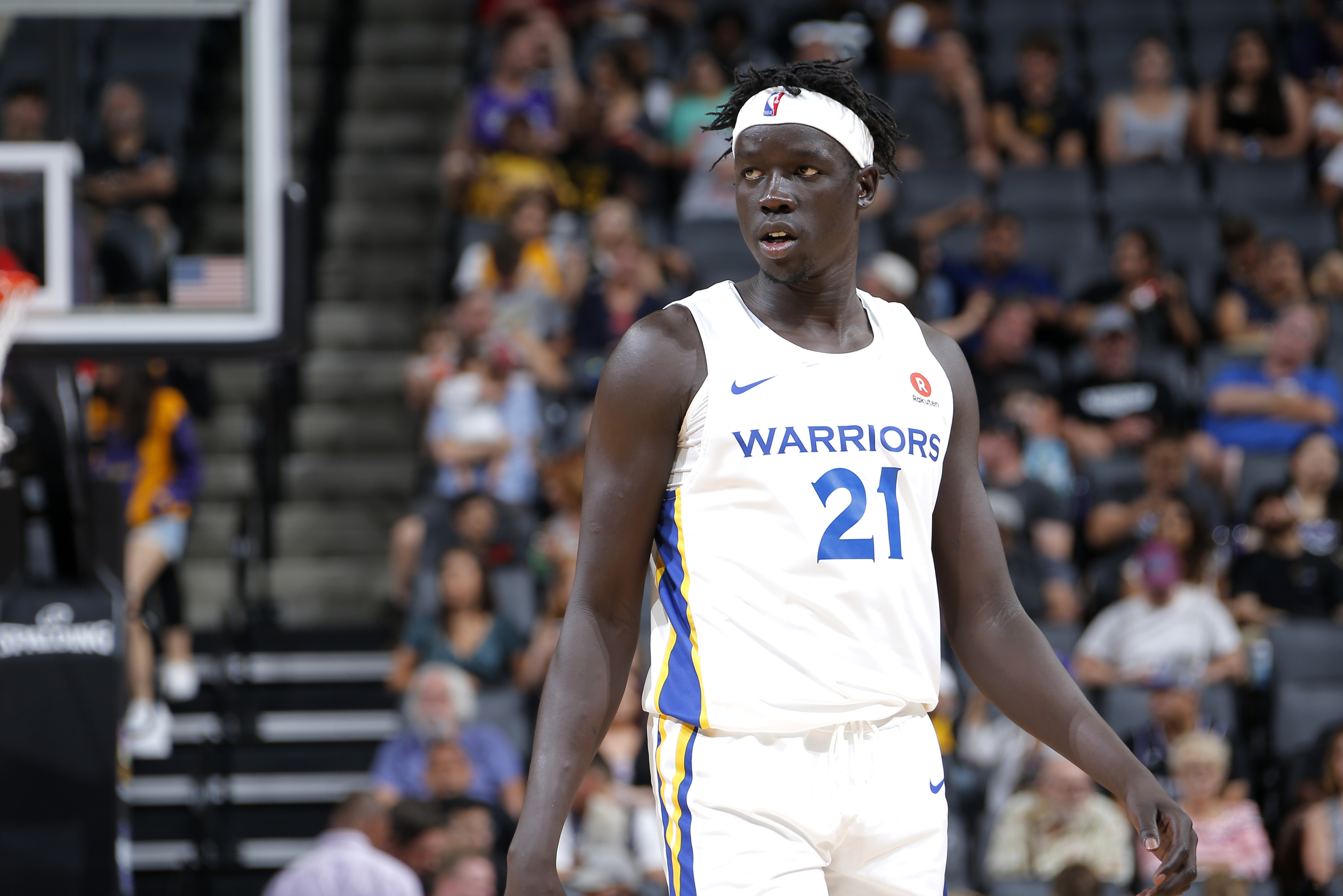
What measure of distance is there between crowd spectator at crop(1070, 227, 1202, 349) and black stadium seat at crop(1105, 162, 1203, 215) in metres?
0.92

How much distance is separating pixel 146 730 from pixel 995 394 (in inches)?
165

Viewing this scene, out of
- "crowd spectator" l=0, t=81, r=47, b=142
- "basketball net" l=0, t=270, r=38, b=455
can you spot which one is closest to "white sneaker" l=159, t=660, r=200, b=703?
"basketball net" l=0, t=270, r=38, b=455

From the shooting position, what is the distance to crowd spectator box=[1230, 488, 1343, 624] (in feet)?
Result: 24.0

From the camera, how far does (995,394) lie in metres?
8.16

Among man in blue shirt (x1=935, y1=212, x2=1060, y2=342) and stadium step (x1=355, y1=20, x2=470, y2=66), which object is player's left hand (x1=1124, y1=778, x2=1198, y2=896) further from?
stadium step (x1=355, y1=20, x2=470, y2=66)

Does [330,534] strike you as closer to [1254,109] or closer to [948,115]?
[948,115]

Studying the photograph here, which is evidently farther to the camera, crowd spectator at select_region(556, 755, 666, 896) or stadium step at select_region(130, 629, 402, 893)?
stadium step at select_region(130, 629, 402, 893)

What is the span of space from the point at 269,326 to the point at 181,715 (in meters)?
3.14

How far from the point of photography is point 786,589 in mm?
2557

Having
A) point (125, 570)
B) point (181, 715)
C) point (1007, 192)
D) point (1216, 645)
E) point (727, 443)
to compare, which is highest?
point (1007, 192)

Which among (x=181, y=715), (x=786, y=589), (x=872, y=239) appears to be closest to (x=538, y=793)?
(x=786, y=589)

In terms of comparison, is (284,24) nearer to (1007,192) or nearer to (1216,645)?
(1216,645)

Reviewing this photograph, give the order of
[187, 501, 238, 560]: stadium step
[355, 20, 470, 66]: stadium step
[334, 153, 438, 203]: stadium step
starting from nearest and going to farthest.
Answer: [187, 501, 238, 560]: stadium step → [334, 153, 438, 203]: stadium step → [355, 20, 470, 66]: stadium step

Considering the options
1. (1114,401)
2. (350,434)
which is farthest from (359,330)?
(1114,401)
